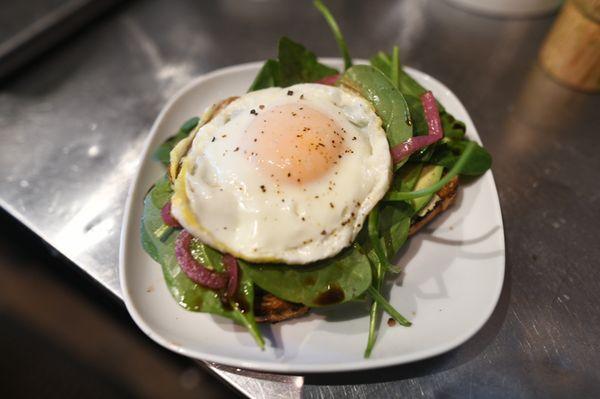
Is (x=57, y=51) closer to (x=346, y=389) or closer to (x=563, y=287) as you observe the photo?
(x=346, y=389)

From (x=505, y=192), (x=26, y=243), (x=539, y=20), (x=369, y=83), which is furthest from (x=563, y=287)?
(x=26, y=243)

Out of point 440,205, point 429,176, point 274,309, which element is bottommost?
Answer: point 274,309

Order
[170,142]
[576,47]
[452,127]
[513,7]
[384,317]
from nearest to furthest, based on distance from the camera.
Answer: [384,317]
[452,127]
[170,142]
[576,47]
[513,7]

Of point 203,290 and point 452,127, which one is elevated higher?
point 452,127

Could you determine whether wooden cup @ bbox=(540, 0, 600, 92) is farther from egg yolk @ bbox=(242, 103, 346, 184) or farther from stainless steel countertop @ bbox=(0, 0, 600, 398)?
egg yolk @ bbox=(242, 103, 346, 184)

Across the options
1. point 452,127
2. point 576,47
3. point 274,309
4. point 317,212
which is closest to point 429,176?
point 452,127

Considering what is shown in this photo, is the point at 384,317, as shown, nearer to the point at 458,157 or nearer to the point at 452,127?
the point at 458,157
